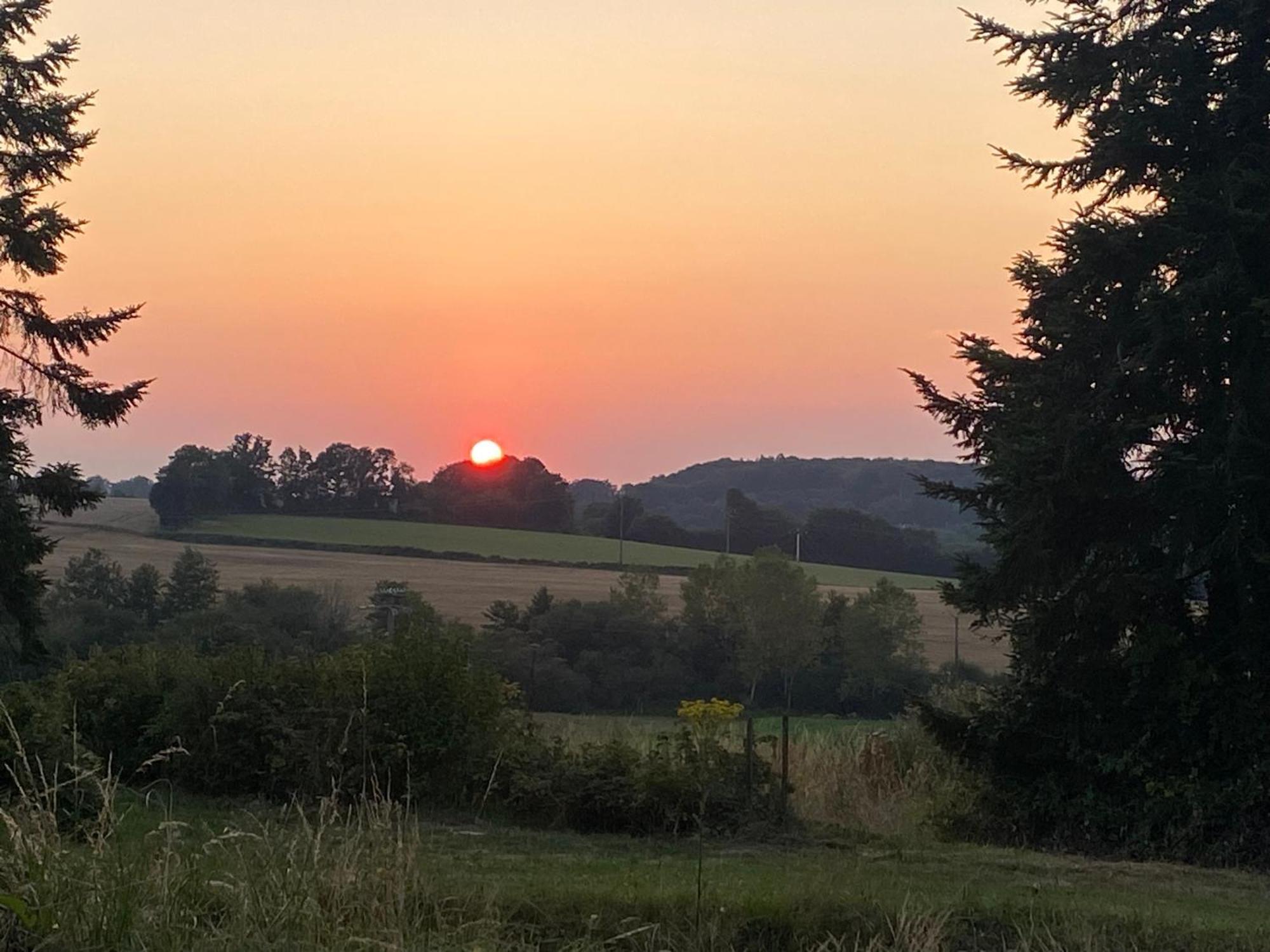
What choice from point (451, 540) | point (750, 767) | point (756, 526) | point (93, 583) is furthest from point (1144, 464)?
→ point (451, 540)

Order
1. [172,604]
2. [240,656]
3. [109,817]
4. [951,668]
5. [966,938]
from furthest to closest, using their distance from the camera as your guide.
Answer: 1. [172,604]
2. [951,668]
3. [240,656]
4. [966,938]
5. [109,817]

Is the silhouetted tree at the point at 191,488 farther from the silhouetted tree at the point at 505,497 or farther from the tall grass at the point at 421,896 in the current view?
the tall grass at the point at 421,896

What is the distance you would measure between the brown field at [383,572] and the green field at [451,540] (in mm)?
2298

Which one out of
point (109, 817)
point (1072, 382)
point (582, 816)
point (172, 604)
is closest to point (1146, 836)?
point (1072, 382)

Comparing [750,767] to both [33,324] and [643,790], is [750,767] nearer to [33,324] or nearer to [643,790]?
[643,790]

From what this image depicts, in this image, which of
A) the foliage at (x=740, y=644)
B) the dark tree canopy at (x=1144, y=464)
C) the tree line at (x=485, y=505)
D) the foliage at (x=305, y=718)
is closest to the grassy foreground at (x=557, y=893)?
the foliage at (x=305, y=718)

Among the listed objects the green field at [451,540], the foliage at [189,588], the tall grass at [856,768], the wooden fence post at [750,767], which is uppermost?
the green field at [451,540]

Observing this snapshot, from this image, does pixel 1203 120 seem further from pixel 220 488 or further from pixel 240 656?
pixel 220 488

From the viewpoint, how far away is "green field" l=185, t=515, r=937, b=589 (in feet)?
201

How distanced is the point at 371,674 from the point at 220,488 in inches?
2039

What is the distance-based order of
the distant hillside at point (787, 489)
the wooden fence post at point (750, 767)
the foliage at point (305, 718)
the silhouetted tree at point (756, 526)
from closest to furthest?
the wooden fence post at point (750, 767), the foliage at point (305, 718), the silhouetted tree at point (756, 526), the distant hillside at point (787, 489)

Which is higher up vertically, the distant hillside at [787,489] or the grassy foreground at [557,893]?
the distant hillside at [787,489]

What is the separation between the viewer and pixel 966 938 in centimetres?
830

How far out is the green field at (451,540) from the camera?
61.2 meters
